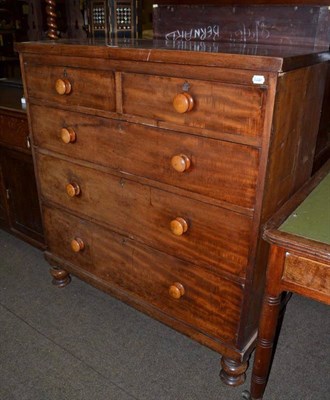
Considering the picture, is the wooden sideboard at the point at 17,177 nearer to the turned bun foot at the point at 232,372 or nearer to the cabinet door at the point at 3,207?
the cabinet door at the point at 3,207

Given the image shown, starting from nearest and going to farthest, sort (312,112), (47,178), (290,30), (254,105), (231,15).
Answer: (254,105) < (312,112) < (290,30) < (231,15) < (47,178)

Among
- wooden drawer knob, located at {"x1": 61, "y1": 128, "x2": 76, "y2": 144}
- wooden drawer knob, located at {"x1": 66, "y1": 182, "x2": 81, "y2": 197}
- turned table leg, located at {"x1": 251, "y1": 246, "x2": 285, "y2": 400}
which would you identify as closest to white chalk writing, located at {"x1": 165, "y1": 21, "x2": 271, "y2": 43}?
wooden drawer knob, located at {"x1": 61, "y1": 128, "x2": 76, "y2": 144}

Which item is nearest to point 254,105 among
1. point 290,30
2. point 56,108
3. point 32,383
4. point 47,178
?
point 290,30

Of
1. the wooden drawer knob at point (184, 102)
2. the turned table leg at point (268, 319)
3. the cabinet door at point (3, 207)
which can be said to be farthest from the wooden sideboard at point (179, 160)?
the cabinet door at point (3, 207)

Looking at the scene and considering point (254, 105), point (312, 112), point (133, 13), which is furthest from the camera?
point (133, 13)

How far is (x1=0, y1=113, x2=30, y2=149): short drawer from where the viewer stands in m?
1.94

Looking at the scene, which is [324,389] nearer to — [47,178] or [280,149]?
[280,149]

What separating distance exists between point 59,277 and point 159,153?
107 cm

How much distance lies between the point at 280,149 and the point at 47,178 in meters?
1.09

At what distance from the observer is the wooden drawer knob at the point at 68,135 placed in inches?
60.6

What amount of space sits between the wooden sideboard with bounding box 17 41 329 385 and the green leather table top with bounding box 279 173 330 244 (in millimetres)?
89

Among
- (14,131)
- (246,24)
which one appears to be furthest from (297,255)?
(14,131)

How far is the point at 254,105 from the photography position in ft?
3.43

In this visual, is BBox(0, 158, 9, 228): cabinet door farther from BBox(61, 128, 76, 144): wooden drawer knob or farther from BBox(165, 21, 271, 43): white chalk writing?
BBox(165, 21, 271, 43): white chalk writing
